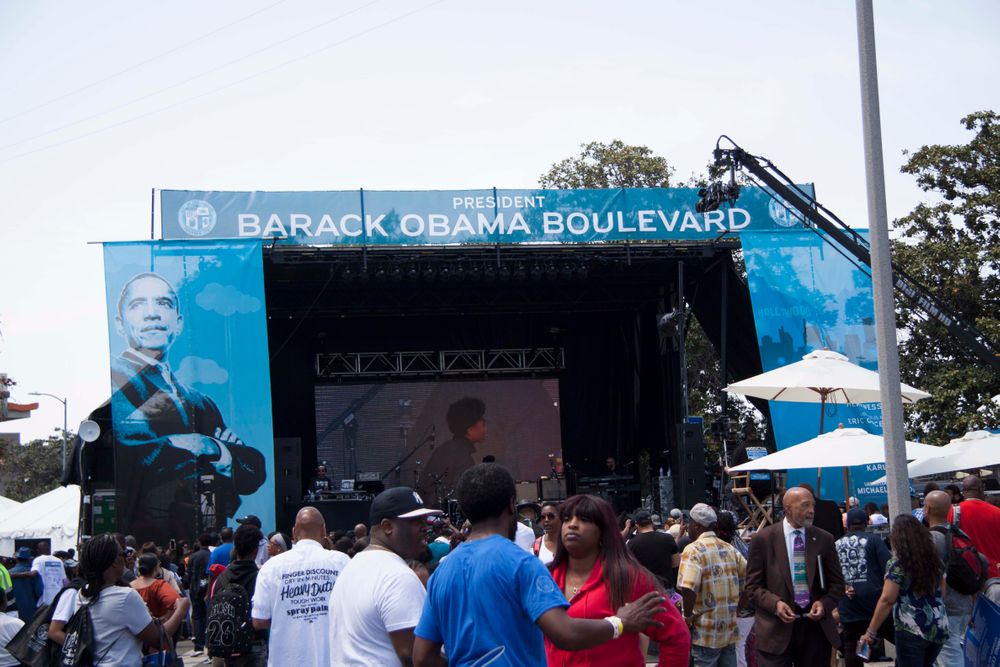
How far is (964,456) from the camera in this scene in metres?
10.1

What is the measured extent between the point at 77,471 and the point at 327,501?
13.4 ft

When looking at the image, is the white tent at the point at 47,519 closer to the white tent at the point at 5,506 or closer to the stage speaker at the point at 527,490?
the white tent at the point at 5,506

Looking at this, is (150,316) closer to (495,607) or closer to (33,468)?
(495,607)

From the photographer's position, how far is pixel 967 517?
22.9ft

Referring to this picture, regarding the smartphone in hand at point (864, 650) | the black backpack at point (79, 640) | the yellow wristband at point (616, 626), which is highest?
the yellow wristband at point (616, 626)

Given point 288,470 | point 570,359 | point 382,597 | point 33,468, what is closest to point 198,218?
point 288,470

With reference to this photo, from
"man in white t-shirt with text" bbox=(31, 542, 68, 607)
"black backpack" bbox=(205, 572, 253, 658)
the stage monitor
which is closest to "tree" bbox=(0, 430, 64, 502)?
the stage monitor

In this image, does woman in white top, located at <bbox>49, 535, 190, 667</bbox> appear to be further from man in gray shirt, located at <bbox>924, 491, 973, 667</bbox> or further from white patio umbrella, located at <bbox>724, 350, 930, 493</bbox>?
white patio umbrella, located at <bbox>724, 350, 930, 493</bbox>

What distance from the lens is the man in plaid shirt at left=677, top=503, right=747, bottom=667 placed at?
5852 millimetres

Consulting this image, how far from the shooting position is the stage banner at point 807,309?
16578mm

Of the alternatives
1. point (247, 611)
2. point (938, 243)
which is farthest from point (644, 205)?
point (247, 611)

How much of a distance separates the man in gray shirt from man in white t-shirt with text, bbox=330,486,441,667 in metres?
3.41

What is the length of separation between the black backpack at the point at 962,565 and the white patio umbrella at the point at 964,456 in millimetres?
3575

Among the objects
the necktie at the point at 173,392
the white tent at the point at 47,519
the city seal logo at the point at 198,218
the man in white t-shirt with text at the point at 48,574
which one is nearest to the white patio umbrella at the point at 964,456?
the man in white t-shirt with text at the point at 48,574
